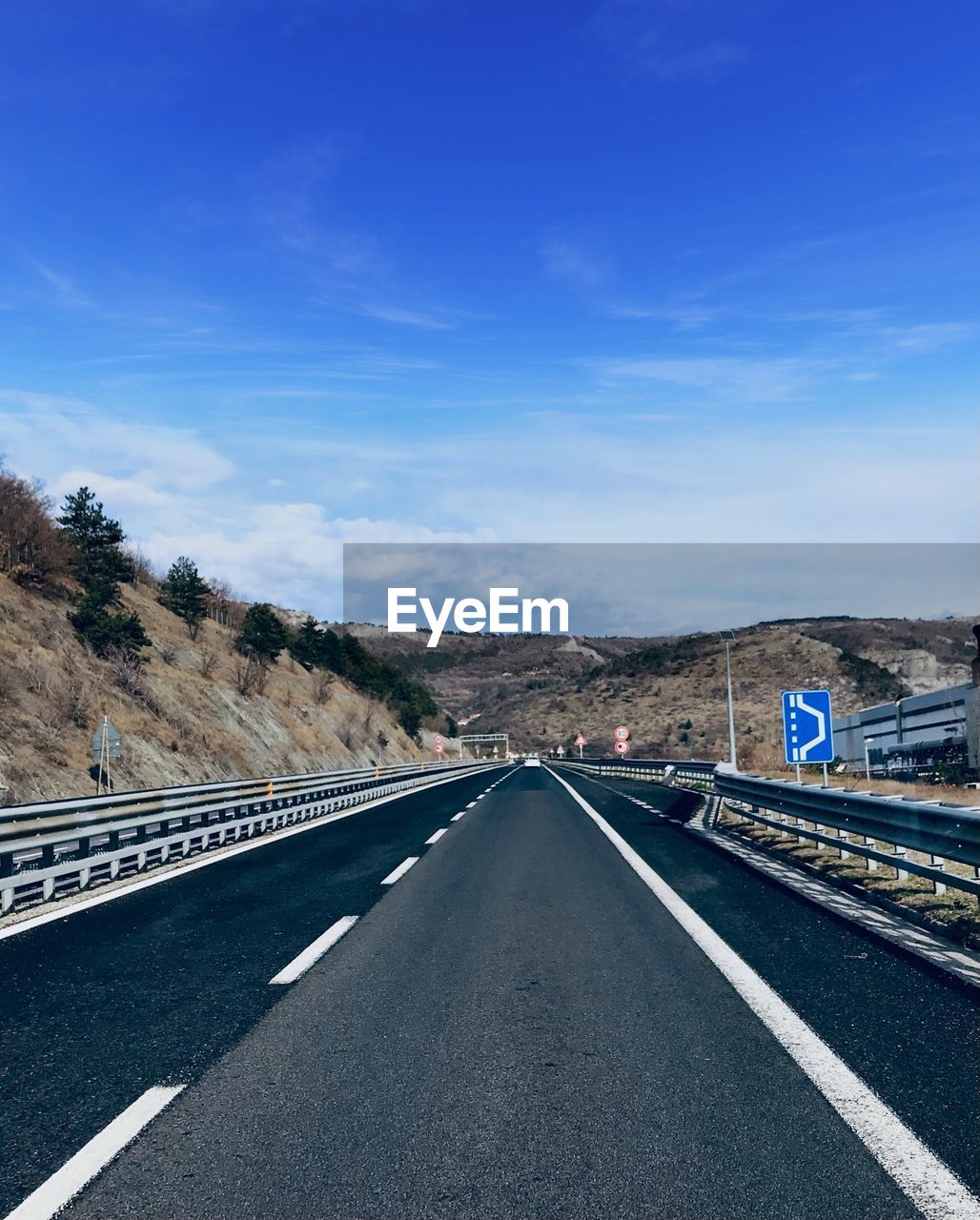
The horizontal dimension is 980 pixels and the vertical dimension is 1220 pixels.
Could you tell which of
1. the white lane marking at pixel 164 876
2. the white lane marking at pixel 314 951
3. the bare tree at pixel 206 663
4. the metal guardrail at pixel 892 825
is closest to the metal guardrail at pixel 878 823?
the metal guardrail at pixel 892 825

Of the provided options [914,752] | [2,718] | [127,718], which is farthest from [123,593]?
[914,752]

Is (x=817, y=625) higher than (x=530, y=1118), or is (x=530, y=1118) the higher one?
(x=817, y=625)

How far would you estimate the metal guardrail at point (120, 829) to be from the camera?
10086 mm

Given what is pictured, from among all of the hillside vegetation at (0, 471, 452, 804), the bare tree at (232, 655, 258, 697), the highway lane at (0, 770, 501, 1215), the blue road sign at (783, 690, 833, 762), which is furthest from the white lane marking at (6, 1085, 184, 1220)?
the bare tree at (232, 655, 258, 697)

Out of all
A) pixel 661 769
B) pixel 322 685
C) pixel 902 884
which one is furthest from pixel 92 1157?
pixel 322 685

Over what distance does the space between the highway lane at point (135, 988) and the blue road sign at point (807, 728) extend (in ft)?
23.8

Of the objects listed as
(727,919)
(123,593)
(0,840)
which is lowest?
(727,919)

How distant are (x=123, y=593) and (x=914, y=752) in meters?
39.5

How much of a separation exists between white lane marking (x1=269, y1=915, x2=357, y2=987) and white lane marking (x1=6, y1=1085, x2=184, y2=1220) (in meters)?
2.26

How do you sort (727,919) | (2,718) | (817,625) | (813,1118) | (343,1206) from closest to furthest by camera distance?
(343,1206) < (813,1118) < (727,919) < (2,718) < (817,625)

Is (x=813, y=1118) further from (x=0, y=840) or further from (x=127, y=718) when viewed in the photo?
(x=127, y=718)

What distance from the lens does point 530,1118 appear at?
4.39 metres

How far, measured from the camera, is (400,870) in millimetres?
12891

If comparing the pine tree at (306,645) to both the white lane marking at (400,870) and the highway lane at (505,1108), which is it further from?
the highway lane at (505,1108)
